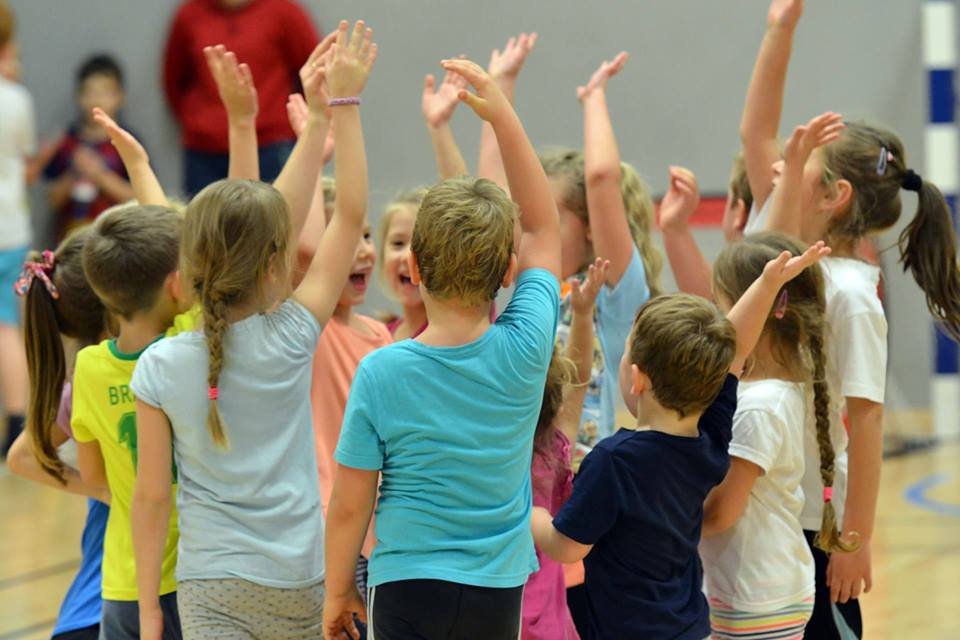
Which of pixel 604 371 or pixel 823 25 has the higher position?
pixel 823 25

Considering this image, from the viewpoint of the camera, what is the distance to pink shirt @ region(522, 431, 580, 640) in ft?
7.09

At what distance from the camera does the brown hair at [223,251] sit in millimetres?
2025

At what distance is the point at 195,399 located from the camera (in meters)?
2.02

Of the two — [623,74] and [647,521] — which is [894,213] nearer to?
[647,521]

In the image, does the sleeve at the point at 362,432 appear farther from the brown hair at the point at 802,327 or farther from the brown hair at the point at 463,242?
the brown hair at the point at 802,327

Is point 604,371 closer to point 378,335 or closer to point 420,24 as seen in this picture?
point 378,335

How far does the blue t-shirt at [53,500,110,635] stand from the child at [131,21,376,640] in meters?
0.38

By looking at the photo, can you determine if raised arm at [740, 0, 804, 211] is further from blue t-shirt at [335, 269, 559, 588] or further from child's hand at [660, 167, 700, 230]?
blue t-shirt at [335, 269, 559, 588]

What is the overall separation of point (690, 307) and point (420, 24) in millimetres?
5185

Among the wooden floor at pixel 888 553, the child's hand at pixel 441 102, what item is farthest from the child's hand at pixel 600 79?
the wooden floor at pixel 888 553

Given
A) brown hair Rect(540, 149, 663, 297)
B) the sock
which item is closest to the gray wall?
the sock

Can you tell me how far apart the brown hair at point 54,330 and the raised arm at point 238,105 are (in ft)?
1.10

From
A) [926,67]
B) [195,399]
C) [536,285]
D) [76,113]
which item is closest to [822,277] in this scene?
[536,285]

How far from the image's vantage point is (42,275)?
2404 millimetres
